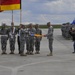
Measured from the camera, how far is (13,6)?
22.0 metres

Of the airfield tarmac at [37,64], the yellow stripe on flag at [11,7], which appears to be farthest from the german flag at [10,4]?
the airfield tarmac at [37,64]

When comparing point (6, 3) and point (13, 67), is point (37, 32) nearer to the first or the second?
point (6, 3)

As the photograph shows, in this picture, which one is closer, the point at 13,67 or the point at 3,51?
the point at 13,67

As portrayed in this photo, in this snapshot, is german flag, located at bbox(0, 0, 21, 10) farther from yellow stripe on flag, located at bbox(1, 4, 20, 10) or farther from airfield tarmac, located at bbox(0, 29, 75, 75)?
airfield tarmac, located at bbox(0, 29, 75, 75)

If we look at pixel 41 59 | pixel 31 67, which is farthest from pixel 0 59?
pixel 31 67

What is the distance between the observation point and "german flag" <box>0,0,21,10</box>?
21.9m

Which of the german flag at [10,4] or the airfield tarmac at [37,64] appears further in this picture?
the german flag at [10,4]

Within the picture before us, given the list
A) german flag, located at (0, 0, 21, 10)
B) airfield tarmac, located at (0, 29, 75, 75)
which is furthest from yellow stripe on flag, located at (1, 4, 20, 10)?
airfield tarmac, located at (0, 29, 75, 75)

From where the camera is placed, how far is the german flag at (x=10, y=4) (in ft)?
71.9

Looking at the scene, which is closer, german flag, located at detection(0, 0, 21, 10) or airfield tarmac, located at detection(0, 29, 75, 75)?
airfield tarmac, located at detection(0, 29, 75, 75)

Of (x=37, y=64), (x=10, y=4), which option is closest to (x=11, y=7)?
(x=10, y=4)

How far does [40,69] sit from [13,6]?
24.1 feet

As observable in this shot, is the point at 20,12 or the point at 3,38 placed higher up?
the point at 20,12

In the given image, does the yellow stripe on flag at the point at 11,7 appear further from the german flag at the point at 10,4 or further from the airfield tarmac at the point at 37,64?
the airfield tarmac at the point at 37,64
